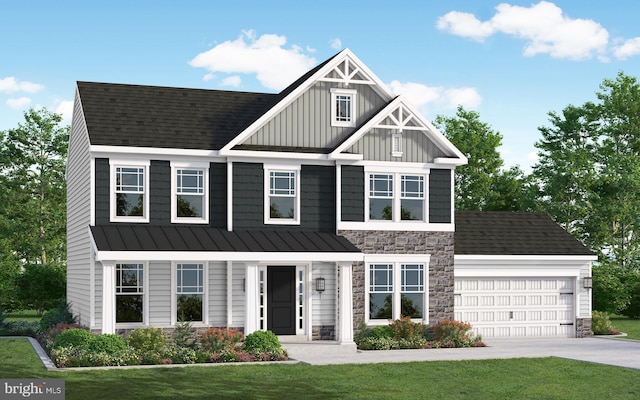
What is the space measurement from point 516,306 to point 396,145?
7.63 m

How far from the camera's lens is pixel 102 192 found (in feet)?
87.6

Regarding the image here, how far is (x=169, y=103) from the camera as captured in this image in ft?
98.3

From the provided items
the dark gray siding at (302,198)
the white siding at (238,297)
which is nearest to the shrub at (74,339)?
the white siding at (238,297)

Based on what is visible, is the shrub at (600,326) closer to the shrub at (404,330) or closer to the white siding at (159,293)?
A: the shrub at (404,330)

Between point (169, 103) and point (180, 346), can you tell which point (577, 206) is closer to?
point (169, 103)

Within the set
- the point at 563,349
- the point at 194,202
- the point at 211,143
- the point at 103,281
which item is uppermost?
the point at 211,143

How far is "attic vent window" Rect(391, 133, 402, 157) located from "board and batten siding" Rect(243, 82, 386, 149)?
1.14 metres

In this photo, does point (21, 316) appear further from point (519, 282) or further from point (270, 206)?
point (519, 282)

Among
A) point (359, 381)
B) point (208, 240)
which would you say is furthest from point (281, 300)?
point (359, 381)

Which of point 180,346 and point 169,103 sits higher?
point 169,103

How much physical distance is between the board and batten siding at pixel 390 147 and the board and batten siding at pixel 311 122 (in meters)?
0.72

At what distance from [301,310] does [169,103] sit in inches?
322

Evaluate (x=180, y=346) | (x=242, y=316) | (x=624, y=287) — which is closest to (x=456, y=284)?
(x=242, y=316)

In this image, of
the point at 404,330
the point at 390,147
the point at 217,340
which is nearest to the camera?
the point at 217,340
